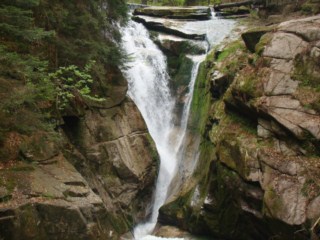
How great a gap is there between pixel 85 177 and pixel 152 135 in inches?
216

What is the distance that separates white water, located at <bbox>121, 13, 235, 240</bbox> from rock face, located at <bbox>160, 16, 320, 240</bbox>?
7.10 ft

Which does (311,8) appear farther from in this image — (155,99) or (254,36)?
(155,99)

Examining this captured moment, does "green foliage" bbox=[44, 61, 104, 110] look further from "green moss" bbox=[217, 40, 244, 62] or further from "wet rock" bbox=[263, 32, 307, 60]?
"green moss" bbox=[217, 40, 244, 62]

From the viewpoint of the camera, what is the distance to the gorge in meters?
8.47

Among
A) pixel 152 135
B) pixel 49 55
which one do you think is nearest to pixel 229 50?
pixel 152 135

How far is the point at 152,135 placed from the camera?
56.4 feet

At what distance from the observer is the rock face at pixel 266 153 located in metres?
9.30

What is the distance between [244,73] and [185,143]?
5401 millimetres

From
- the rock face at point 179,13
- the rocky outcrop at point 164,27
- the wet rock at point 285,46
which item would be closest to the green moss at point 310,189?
the wet rock at point 285,46

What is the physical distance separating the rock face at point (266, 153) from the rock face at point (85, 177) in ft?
6.32

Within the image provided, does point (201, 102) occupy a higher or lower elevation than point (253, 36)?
lower

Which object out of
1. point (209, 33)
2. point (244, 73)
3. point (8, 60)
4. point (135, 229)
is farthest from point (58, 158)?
point (209, 33)

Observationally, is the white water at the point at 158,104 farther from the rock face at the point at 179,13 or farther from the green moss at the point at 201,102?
the rock face at the point at 179,13

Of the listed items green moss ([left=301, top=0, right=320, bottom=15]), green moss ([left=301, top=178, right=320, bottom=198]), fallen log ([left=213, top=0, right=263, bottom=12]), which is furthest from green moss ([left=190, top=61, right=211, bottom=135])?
fallen log ([left=213, top=0, right=263, bottom=12])
